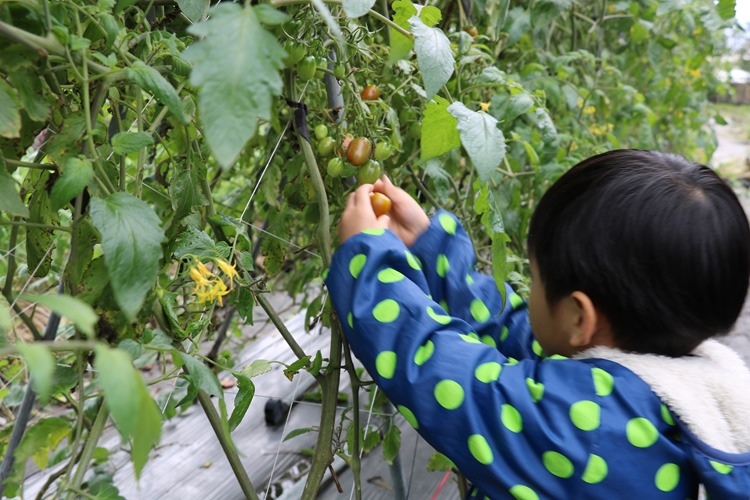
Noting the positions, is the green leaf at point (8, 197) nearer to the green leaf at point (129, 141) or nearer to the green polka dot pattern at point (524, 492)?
the green leaf at point (129, 141)

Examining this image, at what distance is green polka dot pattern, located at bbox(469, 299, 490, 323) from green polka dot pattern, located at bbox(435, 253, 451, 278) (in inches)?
2.2

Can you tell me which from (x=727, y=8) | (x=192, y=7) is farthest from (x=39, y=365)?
(x=727, y=8)

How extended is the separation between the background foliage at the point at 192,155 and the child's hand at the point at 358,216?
0.08ft

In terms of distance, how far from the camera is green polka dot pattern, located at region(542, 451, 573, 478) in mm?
778

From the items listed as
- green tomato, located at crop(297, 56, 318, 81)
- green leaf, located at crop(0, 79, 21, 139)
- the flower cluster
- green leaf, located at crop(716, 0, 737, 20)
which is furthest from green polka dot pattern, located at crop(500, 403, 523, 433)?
green leaf, located at crop(716, 0, 737, 20)

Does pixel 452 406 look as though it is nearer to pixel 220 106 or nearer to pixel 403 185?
pixel 220 106

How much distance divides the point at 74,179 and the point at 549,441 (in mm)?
518

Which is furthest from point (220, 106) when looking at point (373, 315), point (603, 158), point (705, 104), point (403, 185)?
point (705, 104)

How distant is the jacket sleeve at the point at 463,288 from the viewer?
1008 millimetres

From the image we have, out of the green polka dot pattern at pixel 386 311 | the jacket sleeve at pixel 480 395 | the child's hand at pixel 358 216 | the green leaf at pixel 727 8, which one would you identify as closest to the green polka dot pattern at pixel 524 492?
the jacket sleeve at pixel 480 395

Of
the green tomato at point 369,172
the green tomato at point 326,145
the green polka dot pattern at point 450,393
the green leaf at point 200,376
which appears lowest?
the green polka dot pattern at point 450,393

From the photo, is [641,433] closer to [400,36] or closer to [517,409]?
[517,409]

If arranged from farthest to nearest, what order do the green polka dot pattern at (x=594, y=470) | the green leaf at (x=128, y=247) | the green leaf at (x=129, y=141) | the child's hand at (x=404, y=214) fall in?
the child's hand at (x=404, y=214)
the green polka dot pattern at (x=594, y=470)
the green leaf at (x=129, y=141)
the green leaf at (x=128, y=247)

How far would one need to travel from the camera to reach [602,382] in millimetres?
806
